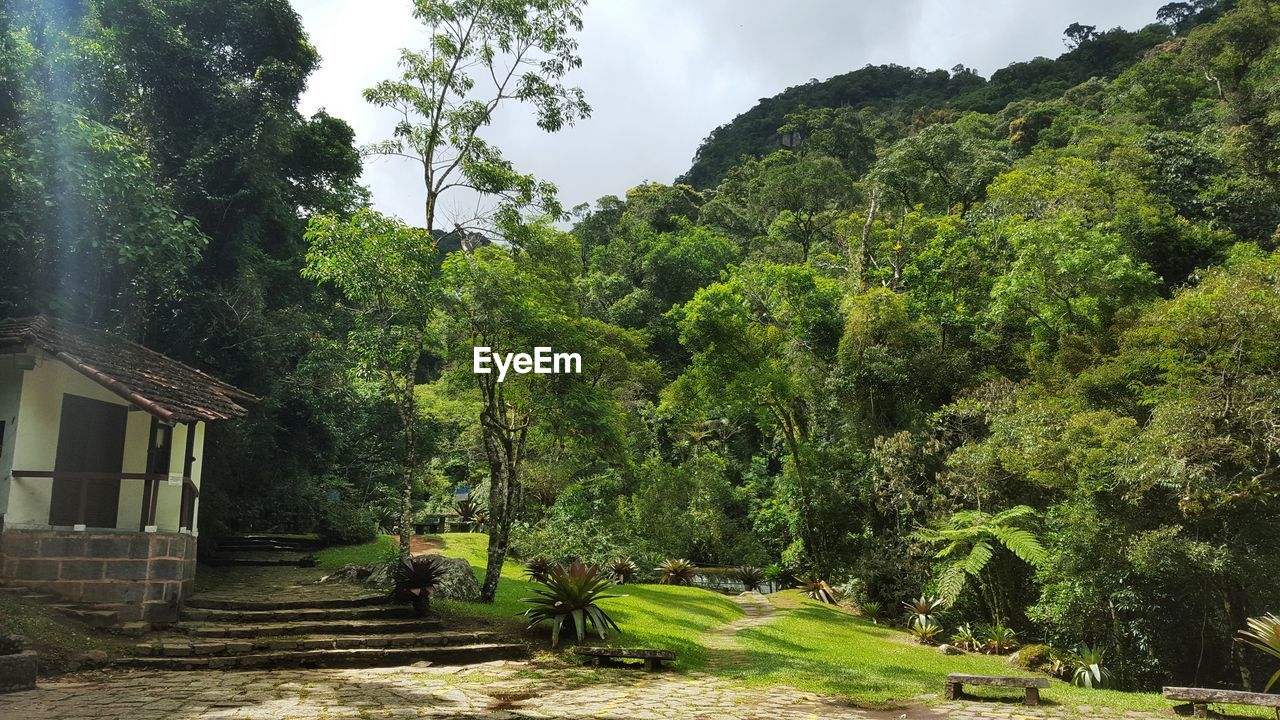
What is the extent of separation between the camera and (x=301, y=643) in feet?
33.2

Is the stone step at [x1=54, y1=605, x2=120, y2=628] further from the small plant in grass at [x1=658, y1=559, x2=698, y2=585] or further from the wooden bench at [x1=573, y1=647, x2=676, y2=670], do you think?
the small plant in grass at [x1=658, y1=559, x2=698, y2=585]

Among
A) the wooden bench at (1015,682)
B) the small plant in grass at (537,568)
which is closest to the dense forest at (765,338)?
the small plant in grass at (537,568)

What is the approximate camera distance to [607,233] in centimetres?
4747

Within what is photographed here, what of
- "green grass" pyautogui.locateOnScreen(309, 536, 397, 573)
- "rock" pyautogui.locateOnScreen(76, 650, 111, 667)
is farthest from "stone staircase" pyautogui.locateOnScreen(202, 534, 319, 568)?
"rock" pyautogui.locateOnScreen(76, 650, 111, 667)

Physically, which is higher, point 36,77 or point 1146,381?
point 36,77

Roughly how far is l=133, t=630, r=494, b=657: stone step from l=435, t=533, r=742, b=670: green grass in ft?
4.68

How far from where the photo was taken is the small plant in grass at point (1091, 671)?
41.3 ft

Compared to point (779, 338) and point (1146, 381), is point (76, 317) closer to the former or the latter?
point (779, 338)

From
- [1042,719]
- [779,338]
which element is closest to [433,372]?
[779,338]

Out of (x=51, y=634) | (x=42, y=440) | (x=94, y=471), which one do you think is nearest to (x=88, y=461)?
(x=94, y=471)

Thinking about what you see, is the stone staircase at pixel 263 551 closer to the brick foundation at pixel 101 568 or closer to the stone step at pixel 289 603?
the stone step at pixel 289 603

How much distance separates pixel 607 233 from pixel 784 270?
2584 cm

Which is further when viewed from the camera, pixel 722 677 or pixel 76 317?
pixel 76 317

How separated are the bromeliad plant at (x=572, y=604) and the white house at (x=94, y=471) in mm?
5436
